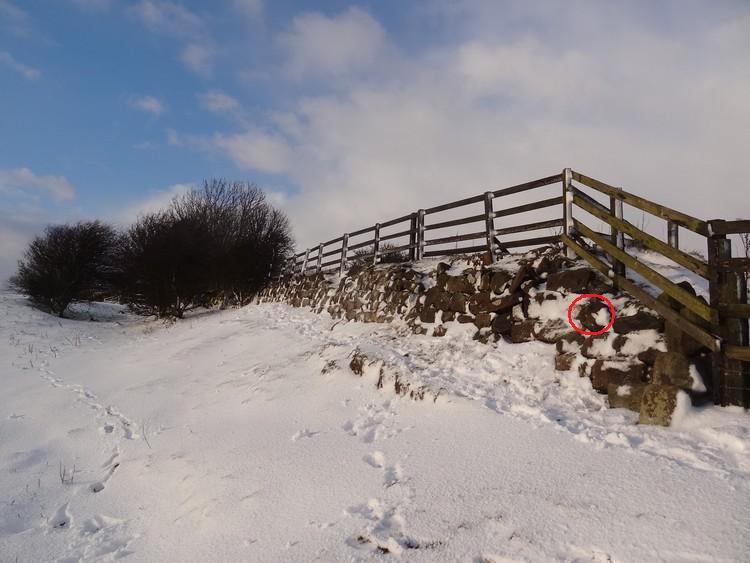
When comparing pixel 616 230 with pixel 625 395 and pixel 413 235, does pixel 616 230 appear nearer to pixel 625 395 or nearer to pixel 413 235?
pixel 625 395

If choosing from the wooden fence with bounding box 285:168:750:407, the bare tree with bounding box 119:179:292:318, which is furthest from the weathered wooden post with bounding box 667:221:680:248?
the bare tree with bounding box 119:179:292:318

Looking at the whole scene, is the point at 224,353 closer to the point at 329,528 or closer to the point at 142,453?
the point at 142,453

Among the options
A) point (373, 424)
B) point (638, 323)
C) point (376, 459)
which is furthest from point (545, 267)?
point (376, 459)

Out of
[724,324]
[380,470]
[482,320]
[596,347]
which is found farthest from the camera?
[482,320]

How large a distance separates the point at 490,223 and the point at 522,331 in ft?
7.98

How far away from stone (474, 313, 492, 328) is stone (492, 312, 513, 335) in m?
0.12

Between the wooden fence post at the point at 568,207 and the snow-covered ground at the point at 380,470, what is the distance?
1.66 metres

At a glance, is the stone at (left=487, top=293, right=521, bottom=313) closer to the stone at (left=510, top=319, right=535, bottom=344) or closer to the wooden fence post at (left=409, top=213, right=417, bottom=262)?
the stone at (left=510, top=319, right=535, bottom=344)

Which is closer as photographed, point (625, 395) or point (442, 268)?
point (625, 395)

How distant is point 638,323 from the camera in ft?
15.0

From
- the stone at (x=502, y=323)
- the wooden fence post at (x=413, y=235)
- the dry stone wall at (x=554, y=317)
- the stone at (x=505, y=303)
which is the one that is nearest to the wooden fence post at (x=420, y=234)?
the wooden fence post at (x=413, y=235)

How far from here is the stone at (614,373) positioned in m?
4.30

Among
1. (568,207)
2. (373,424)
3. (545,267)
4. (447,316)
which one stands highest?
(568,207)

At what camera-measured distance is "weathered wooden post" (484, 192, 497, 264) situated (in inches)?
299
